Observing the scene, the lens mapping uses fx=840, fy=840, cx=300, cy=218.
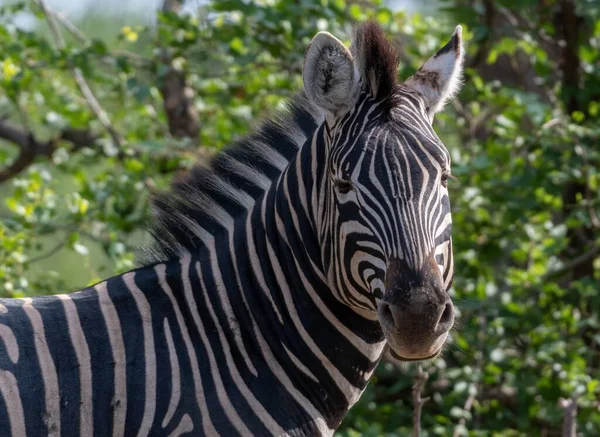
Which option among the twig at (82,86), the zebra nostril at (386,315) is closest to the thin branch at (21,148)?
the twig at (82,86)

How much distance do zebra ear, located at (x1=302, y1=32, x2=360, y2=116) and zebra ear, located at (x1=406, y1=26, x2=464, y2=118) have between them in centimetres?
29

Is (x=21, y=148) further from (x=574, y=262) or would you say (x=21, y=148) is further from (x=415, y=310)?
(x=415, y=310)

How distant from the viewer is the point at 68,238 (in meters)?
5.79

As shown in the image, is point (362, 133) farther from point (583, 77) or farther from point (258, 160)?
point (583, 77)

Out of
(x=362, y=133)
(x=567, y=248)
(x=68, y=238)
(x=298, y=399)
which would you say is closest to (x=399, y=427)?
(x=567, y=248)

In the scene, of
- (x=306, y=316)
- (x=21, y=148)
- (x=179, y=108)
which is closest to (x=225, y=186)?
(x=306, y=316)

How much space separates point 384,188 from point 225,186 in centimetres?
85

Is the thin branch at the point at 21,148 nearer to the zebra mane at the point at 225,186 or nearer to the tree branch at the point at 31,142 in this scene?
the tree branch at the point at 31,142

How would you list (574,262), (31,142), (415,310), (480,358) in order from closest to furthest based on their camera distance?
1. (415,310)
2. (480,358)
3. (574,262)
4. (31,142)

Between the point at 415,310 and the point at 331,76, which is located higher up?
the point at 331,76

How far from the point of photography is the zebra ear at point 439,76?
130 inches

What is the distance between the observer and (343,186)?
2984 mm

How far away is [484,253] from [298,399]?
3.81 meters

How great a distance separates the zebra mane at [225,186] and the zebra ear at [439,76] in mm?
484
